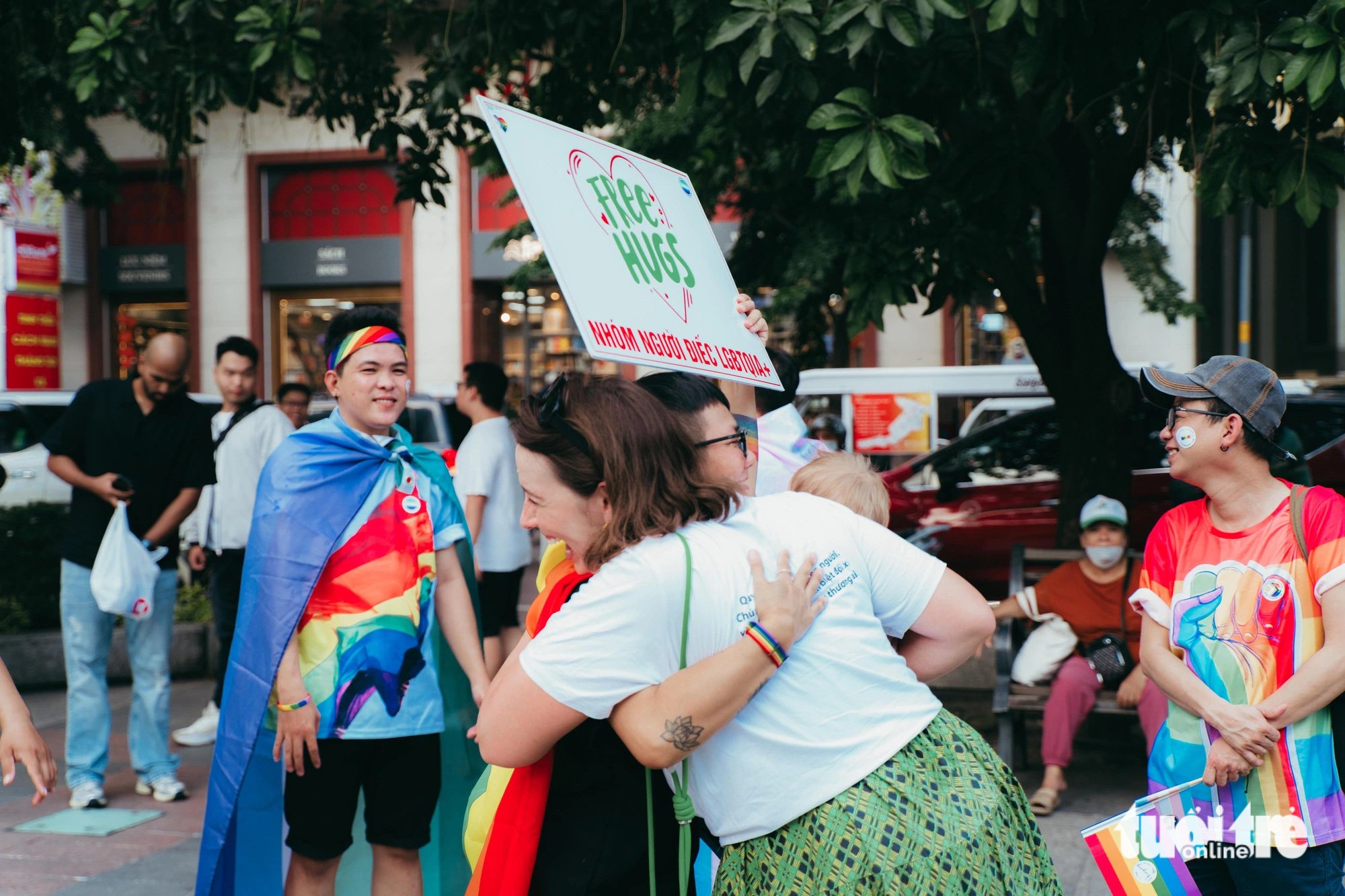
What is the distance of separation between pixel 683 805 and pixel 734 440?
0.73m

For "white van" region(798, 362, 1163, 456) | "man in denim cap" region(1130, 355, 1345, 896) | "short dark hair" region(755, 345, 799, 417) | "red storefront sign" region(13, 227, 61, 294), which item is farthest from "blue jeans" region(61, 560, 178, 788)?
"red storefront sign" region(13, 227, 61, 294)

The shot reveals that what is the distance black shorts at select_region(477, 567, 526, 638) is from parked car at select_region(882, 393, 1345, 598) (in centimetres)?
292

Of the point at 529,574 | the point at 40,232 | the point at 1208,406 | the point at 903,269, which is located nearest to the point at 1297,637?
the point at 1208,406

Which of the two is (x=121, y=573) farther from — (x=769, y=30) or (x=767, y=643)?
(x=767, y=643)

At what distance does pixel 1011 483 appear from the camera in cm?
912

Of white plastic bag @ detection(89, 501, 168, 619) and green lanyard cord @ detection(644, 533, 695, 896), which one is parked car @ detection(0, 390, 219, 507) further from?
green lanyard cord @ detection(644, 533, 695, 896)

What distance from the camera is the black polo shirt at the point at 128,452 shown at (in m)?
5.48

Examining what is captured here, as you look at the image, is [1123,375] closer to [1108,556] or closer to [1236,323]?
[1108,556]

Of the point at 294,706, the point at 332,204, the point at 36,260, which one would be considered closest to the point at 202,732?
the point at 294,706

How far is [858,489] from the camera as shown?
285 cm

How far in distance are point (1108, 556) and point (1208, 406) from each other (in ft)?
9.70

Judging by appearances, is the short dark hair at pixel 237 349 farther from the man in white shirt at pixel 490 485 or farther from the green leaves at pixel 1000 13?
the green leaves at pixel 1000 13

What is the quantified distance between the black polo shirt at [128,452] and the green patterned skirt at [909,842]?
4.33 m

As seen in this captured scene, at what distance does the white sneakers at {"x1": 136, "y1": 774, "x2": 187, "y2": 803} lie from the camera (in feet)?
18.0
